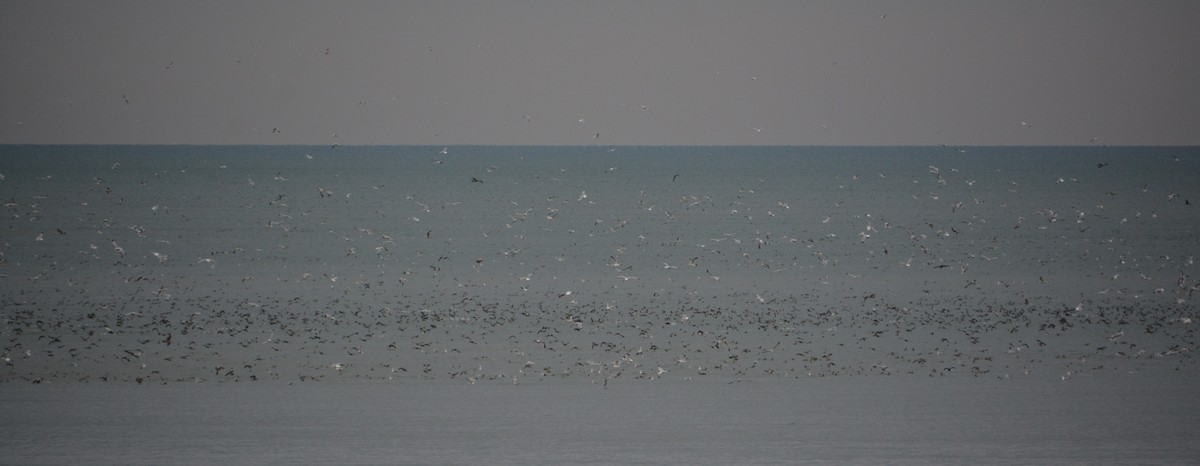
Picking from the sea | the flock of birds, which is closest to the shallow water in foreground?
the sea

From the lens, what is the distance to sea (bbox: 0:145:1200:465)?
13867mm

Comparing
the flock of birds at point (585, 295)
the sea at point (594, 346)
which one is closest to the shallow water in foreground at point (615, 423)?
the sea at point (594, 346)

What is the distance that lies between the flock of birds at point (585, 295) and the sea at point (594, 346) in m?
0.11

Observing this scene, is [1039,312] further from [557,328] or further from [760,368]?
[557,328]

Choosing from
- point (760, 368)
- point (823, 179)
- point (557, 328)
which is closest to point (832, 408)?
point (760, 368)

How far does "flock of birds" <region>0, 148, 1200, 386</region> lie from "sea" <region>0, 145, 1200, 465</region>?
0.11 m

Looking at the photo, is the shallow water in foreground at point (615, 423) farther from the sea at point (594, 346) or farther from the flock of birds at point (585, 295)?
the flock of birds at point (585, 295)

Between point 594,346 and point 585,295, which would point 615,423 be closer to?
point 594,346

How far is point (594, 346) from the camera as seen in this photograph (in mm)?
19891

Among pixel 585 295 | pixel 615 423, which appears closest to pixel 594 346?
pixel 615 423

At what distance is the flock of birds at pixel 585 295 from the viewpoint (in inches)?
732

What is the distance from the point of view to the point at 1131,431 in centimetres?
1427

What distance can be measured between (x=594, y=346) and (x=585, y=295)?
20.6ft

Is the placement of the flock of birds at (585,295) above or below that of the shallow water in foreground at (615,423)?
above
